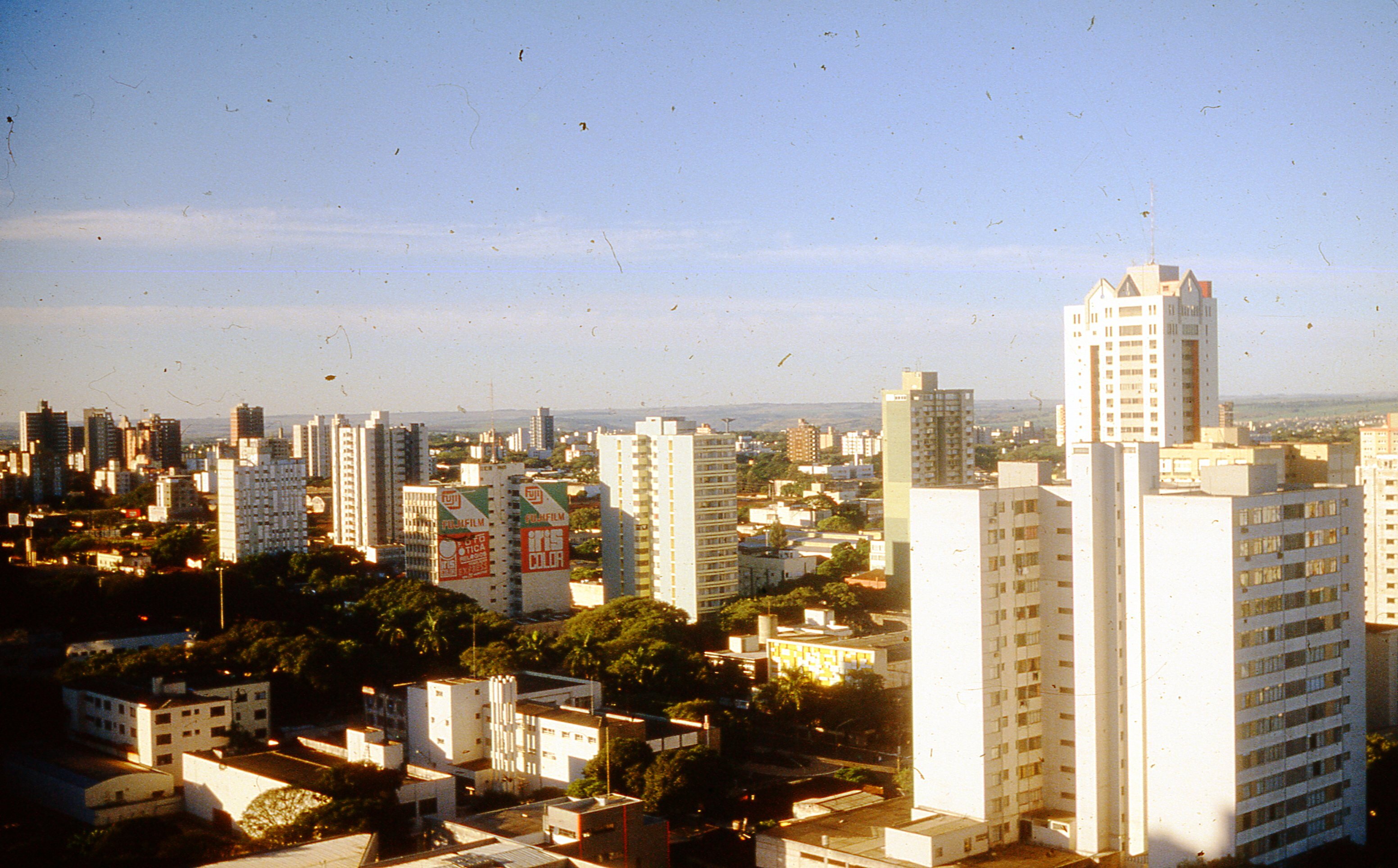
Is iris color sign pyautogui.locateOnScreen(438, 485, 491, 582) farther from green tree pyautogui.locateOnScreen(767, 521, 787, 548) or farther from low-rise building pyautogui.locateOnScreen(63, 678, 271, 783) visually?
green tree pyautogui.locateOnScreen(767, 521, 787, 548)


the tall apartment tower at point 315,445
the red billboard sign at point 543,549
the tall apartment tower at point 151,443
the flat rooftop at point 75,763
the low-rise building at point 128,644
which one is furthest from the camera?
the tall apartment tower at point 315,445

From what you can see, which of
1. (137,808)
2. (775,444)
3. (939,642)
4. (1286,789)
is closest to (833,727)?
(939,642)

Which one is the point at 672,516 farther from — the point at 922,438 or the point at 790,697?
the point at 790,697

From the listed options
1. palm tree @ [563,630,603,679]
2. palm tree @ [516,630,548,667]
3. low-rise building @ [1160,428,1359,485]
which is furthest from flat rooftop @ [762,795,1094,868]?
palm tree @ [516,630,548,667]

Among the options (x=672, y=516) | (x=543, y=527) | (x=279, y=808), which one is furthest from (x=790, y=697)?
(x=543, y=527)

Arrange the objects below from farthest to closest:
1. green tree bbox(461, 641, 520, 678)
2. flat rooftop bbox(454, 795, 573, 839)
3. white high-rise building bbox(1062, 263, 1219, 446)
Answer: white high-rise building bbox(1062, 263, 1219, 446), green tree bbox(461, 641, 520, 678), flat rooftop bbox(454, 795, 573, 839)

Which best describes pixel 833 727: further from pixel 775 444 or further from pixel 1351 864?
pixel 775 444

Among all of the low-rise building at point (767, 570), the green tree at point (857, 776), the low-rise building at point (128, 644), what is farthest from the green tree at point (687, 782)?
the low-rise building at point (767, 570)

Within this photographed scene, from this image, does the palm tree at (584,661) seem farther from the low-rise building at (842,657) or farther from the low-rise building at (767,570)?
the low-rise building at (767,570)
